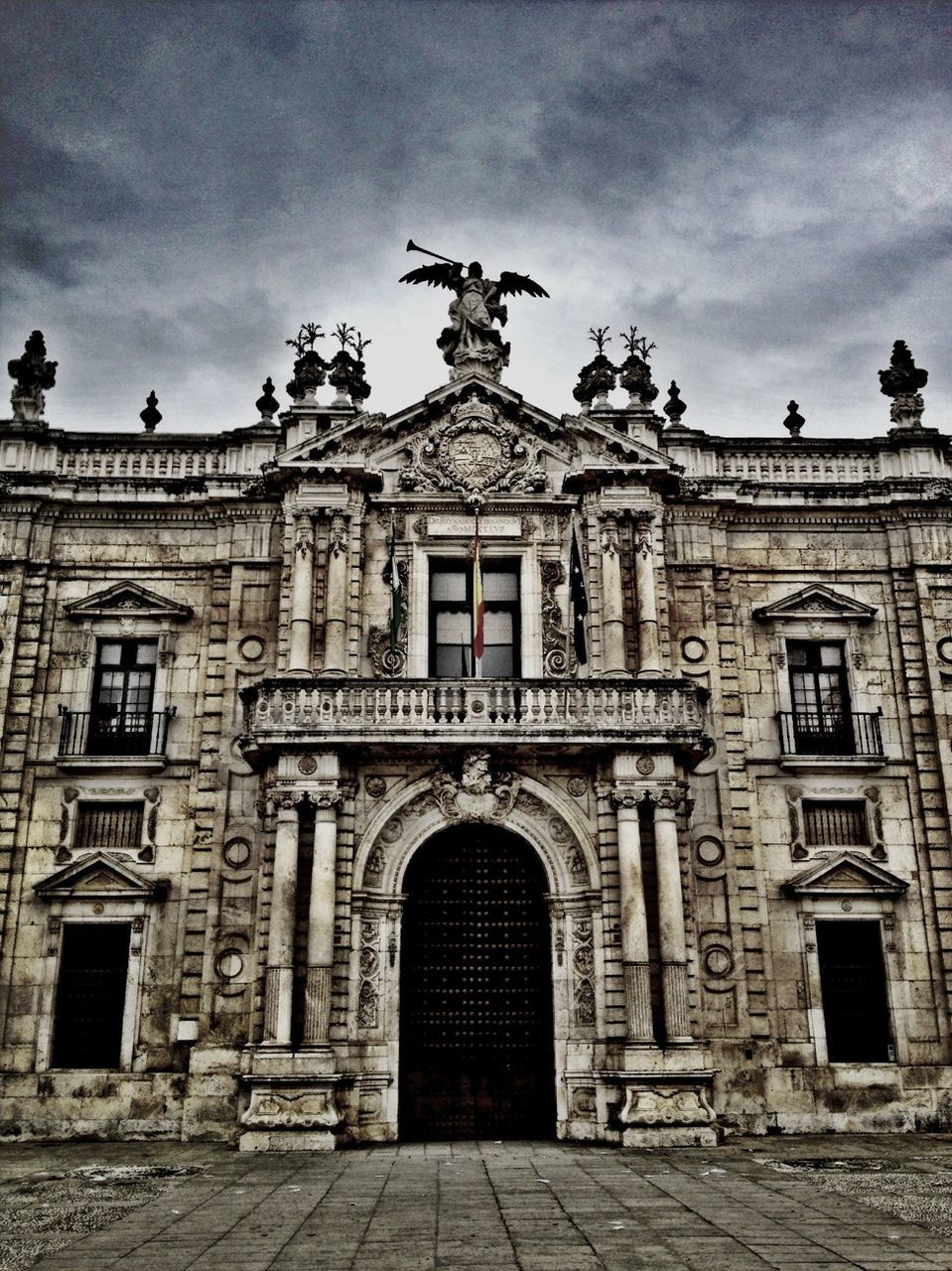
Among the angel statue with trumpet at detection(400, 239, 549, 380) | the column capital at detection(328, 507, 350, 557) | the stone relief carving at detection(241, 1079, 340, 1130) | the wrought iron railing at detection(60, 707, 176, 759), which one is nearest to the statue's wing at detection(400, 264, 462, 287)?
the angel statue with trumpet at detection(400, 239, 549, 380)

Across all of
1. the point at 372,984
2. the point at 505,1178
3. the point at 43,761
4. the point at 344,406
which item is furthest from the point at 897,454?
the point at 43,761

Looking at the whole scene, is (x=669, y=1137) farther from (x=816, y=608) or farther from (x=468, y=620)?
(x=816, y=608)

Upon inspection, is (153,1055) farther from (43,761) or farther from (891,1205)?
(891,1205)

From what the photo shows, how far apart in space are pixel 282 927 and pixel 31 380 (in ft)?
41.7

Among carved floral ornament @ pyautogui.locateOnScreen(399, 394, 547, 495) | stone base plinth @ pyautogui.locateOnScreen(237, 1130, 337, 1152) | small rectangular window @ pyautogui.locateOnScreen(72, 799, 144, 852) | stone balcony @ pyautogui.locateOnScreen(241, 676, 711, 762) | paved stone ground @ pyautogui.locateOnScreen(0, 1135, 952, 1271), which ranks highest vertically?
carved floral ornament @ pyautogui.locateOnScreen(399, 394, 547, 495)

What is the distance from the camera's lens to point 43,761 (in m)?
21.4

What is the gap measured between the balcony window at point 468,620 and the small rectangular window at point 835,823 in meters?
6.22

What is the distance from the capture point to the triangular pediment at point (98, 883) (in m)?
20.5

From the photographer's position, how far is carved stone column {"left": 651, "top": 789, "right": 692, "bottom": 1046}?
18.7 meters

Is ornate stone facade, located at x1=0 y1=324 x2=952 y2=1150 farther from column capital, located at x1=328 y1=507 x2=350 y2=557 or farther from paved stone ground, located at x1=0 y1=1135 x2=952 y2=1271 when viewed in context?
paved stone ground, located at x1=0 y1=1135 x2=952 y2=1271

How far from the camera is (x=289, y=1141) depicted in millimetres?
17578

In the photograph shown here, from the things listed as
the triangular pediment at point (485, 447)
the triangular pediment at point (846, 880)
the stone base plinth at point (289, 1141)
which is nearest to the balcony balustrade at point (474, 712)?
the triangular pediment at point (846, 880)

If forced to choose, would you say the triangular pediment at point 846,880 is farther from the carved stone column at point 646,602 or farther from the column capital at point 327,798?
the column capital at point 327,798

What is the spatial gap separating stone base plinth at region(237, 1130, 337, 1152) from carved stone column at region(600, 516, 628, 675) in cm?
912
